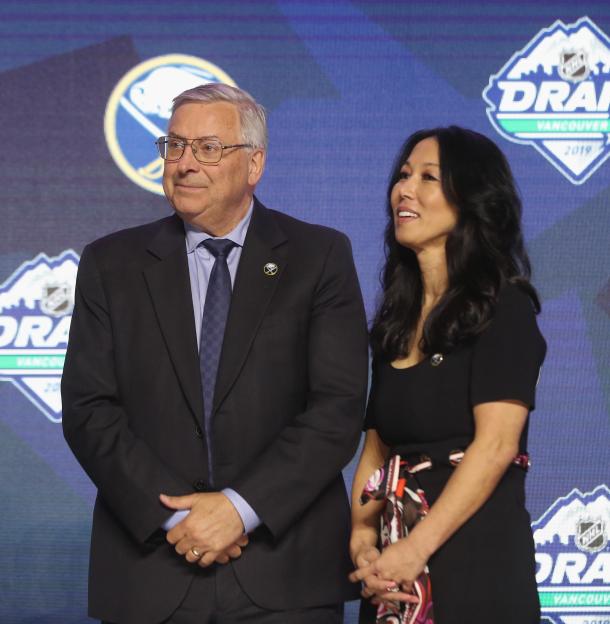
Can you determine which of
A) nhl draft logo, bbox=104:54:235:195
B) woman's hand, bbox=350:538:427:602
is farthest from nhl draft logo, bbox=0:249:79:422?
woman's hand, bbox=350:538:427:602

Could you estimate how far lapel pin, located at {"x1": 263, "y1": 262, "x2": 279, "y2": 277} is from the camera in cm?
202

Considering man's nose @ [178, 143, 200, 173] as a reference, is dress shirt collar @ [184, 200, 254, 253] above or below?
below

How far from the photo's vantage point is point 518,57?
3404 mm

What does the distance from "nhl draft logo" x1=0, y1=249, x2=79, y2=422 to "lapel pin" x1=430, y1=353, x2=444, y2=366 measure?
1.81m

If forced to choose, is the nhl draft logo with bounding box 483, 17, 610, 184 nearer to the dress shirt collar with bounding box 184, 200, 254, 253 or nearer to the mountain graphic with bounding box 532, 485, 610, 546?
the mountain graphic with bounding box 532, 485, 610, 546

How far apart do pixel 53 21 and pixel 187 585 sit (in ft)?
7.27

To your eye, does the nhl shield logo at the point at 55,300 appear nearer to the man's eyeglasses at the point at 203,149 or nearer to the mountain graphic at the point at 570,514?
the man's eyeglasses at the point at 203,149

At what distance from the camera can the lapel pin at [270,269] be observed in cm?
202

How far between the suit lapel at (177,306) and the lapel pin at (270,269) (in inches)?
6.1

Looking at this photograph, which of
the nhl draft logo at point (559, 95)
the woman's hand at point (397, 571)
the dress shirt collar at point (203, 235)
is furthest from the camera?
the nhl draft logo at point (559, 95)

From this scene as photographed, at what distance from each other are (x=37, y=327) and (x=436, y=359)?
1.87 m

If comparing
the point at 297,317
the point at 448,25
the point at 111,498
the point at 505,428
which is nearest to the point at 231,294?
the point at 297,317

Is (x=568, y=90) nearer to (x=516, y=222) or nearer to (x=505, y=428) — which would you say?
(x=516, y=222)

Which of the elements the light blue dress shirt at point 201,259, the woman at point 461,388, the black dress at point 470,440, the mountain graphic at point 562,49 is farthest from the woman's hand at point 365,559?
the mountain graphic at point 562,49
